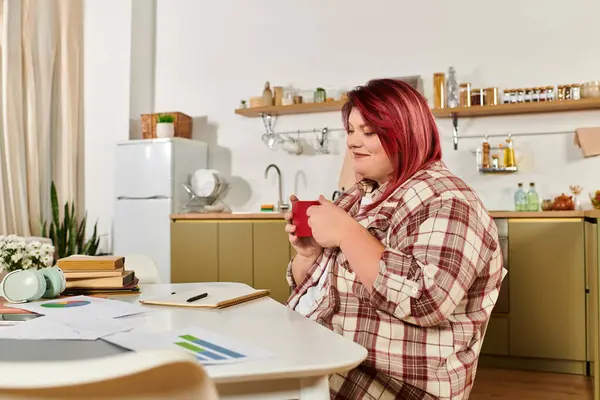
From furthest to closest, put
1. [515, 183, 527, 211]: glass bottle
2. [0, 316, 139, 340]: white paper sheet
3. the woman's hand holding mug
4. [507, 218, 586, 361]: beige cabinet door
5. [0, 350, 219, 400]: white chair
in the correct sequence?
[515, 183, 527, 211]: glass bottle, [507, 218, 586, 361]: beige cabinet door, the woman's hand holding mug, [0, 316, 139, 340]: white paper sheet, [0, 350, 219, 400]: white chair

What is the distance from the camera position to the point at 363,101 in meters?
1.38

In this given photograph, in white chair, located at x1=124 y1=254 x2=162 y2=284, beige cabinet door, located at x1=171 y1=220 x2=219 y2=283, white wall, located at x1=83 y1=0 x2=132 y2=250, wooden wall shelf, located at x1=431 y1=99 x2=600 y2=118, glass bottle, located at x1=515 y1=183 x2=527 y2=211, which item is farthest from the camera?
white wall, located at x1=83 y1=0 x2=132 y2=250

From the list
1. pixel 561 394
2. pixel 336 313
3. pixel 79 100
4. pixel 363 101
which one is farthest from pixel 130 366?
pixel 79 100

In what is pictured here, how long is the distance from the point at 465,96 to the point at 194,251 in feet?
6.93

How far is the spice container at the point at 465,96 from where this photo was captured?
4031mm

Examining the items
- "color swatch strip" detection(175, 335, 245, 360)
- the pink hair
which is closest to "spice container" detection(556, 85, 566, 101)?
the pink hair

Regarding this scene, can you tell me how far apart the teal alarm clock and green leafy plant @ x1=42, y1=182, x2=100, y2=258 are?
326cm

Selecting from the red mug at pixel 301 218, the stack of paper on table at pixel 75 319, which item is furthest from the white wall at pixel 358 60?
the stack of paper on table at pixel 75 319

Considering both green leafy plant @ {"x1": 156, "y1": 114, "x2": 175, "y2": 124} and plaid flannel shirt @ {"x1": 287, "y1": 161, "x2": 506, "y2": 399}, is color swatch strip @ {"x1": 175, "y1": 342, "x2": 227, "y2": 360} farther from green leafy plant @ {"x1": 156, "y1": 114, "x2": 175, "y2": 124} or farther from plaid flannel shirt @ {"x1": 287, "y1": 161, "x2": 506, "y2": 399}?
green leafy plant @ {"x1": 156, "y1": 114, "x2": 175, "y2": 124}

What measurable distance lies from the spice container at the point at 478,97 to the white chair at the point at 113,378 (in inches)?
148

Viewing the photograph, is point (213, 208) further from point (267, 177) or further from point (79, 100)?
point (79, 100)

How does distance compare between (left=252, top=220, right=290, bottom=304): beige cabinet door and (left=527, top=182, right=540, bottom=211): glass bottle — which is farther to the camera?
(left=252, top=220, right=290, bottom=304): beige cabinet door

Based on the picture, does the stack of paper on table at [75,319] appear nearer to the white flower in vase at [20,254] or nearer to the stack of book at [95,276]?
the stack of book at [95,276]

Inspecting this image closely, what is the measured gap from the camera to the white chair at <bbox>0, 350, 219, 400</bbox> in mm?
522
